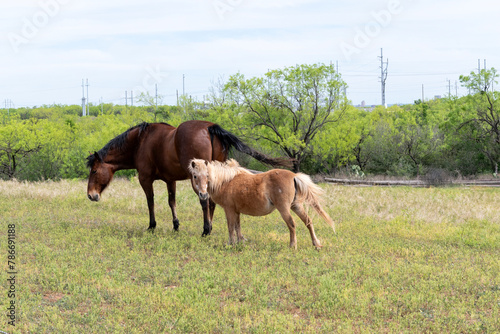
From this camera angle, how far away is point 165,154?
10.4m

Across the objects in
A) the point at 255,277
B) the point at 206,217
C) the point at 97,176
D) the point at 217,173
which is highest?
the point at 217,173

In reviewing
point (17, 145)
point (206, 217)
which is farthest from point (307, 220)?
point (17, 145)

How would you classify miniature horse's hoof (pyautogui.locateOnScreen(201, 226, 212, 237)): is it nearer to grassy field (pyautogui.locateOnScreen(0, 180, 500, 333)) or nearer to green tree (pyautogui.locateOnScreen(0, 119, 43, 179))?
grassy field (pyautogui.locateOnScreen(0, 180, 500, 333))

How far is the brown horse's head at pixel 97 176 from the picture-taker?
36.1 ft

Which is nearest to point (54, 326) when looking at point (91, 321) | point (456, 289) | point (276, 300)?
point (91, 321)

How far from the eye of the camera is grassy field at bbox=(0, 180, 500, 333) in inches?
205

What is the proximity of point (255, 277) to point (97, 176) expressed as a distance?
594cm

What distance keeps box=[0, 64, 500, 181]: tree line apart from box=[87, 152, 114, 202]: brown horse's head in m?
20.2

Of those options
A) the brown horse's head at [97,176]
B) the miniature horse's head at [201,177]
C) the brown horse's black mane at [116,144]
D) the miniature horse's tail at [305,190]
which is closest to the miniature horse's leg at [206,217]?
the miniature horse's head at [201,177]

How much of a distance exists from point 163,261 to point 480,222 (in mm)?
8277

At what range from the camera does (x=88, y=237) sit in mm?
9508

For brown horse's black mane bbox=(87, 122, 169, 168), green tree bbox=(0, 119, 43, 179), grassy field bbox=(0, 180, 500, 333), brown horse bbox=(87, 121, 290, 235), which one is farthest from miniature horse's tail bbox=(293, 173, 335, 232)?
green tree bbox=(0, 119, 43, 179)

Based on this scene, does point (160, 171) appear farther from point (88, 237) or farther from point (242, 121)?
point (242, 121)

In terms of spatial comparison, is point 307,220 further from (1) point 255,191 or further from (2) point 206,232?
(2) point 206,232
